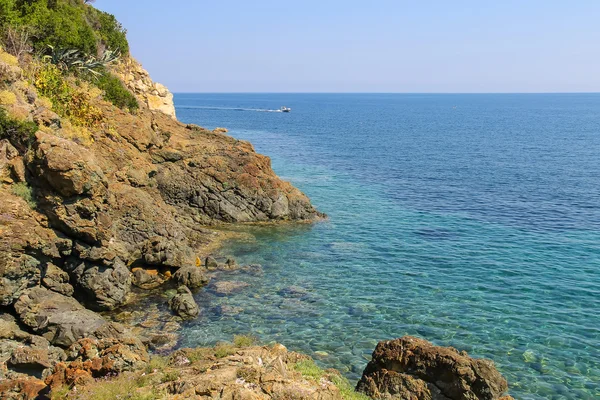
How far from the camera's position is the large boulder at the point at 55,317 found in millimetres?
21969

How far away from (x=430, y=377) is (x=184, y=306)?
544 inches

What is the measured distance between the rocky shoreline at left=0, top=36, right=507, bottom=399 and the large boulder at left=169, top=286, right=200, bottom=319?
0.07m

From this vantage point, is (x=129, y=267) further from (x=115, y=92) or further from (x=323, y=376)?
(x=115, y=92)

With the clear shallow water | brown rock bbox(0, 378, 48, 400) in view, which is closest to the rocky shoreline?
brown rock bbox(0, 378, 48, 400)

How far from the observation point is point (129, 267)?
31.2m

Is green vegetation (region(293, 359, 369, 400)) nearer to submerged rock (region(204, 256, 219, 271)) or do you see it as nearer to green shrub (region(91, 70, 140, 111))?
submerged rock (region(204, 256, 219, 271))

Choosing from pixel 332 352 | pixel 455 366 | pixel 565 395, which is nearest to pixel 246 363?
pixel 455 366

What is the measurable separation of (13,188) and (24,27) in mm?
18626

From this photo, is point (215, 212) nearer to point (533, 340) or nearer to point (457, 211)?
point (457, 211)

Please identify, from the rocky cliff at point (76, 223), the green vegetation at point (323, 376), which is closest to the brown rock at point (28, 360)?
the rocky cliff at point (76, 223)

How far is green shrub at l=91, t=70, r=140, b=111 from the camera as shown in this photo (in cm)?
4525

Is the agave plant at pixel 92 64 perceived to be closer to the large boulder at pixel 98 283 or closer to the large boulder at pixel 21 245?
the large boulder at pixel 21 245

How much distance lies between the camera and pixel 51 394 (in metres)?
14.3

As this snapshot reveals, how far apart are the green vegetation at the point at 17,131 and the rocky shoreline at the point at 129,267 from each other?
65 mm
